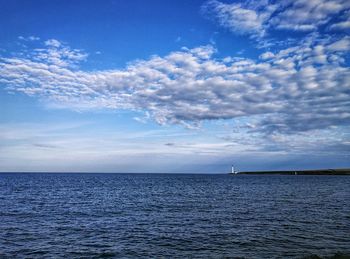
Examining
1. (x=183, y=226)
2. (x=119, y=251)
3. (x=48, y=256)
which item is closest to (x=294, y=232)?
(x=183, y=226)

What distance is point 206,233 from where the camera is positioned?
92.0 ft

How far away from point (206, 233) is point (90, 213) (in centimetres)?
1738

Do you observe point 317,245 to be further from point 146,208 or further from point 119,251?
point 146,208

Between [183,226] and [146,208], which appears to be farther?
[146,208]

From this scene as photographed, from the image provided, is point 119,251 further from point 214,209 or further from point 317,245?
point 214,209

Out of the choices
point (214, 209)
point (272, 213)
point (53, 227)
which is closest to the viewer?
point (53, 227)

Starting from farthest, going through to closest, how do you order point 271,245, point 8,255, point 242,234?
point 242,234 < point 271,245 < point 8,255

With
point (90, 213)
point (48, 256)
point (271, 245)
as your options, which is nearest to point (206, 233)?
point (271, 245)

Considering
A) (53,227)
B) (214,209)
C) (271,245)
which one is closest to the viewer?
(271,245)

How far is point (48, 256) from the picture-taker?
69.7 ft

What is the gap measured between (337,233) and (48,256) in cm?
2263

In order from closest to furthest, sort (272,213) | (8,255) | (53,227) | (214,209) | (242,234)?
(8,255), (242,234), (53,227), (272,213), (214,209)

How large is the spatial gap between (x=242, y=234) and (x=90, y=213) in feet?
65.3

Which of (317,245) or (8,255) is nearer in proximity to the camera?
(8,255)
